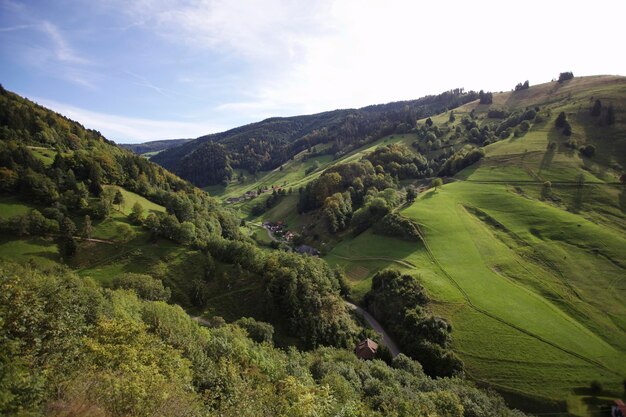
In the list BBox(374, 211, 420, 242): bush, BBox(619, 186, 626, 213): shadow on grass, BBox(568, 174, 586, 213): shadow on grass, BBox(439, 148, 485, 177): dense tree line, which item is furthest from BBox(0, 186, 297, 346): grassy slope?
BBox(439, 148, 485, 177): dense tree line

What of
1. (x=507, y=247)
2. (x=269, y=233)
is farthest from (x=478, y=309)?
(x=269, y=233)

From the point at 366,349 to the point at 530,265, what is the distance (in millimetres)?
46152

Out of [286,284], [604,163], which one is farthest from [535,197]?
[286,284]

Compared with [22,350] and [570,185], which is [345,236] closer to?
[570,185]

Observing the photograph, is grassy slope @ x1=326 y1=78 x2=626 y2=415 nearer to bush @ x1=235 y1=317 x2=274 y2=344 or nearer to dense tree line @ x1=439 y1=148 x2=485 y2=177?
dense tree line @ x1=439 y1=148 x2=485 y2=177

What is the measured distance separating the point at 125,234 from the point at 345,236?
70048 mm

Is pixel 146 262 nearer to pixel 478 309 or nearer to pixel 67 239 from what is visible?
pixel 67 239

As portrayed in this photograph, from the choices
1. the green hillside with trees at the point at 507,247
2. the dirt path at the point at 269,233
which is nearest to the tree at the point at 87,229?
the green hillside with trees at the point at 507,247

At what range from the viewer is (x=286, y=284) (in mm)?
62719

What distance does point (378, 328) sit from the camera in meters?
66.3

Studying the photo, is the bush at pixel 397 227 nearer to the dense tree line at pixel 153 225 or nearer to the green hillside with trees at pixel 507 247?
the green hillside with trees at pixel 507 247

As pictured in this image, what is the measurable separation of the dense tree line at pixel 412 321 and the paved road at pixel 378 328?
1.20m

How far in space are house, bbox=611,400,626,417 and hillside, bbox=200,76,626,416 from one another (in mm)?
1557

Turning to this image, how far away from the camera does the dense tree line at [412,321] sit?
5297 cm
